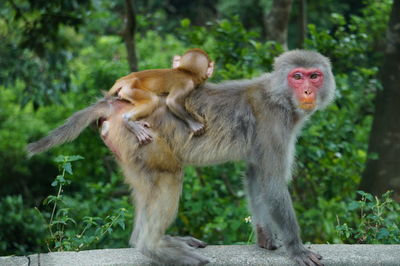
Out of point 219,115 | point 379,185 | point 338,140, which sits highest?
point 219,115

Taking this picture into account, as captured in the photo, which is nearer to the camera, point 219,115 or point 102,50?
point 219,115

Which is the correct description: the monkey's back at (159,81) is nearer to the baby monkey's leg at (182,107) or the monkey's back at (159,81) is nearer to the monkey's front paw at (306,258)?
the baby monkey's leg at (182,107)

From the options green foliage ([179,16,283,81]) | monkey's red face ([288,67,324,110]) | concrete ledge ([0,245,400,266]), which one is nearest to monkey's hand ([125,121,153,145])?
concrete ledge ([0,245,400,266])

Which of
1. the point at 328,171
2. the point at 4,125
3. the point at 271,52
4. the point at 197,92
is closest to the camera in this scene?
the point at 197,92

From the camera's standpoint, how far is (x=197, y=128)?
4117mm

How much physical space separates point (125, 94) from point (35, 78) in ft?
10.6

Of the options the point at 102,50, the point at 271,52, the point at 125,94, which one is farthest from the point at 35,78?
the point at 125,94

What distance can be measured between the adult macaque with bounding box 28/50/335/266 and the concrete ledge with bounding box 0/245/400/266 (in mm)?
109

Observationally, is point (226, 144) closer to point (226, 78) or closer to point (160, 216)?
point (160, 216)

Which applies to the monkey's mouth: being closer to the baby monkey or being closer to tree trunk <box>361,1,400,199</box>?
the baby monkey

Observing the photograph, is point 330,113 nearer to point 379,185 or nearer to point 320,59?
point 379,185

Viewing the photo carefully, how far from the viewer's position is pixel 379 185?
643 centimetres

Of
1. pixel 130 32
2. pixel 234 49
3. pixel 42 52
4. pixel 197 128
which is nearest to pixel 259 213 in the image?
pixel 197 128

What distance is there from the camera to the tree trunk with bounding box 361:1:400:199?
21.1 ft
